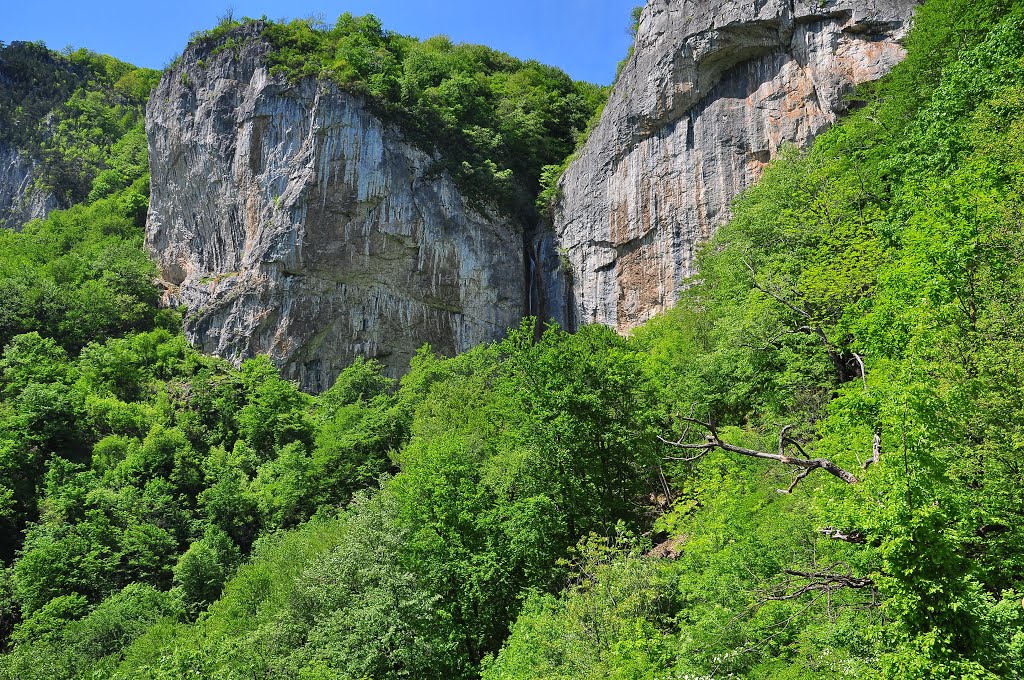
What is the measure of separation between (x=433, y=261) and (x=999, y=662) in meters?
35.7

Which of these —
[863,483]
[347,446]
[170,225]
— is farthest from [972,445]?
[170,225]

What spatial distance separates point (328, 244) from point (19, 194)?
35938 mm

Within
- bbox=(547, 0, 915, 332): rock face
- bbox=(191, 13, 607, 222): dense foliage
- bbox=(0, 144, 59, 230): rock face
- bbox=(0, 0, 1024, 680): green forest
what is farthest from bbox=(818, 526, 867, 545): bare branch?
bbox=(0, 144, 59, 230): rock face

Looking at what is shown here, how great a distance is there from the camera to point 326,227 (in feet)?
130

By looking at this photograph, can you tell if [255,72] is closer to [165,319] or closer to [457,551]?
[165,319]

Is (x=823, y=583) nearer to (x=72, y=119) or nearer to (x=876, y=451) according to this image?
(x=876, y=451)

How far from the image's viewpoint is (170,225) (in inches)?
1833

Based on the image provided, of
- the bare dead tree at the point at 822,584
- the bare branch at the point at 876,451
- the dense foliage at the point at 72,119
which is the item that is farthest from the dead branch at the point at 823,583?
the dense foliage at the point at 72,119

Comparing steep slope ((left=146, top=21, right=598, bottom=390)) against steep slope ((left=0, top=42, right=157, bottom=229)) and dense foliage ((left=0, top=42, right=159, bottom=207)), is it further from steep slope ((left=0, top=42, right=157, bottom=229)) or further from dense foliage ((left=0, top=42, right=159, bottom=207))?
steep slope ((left=0, top=42, right=157, bottom=229))

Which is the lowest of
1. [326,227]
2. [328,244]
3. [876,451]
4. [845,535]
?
[845,535]

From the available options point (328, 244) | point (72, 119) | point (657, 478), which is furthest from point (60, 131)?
point (657, 478)

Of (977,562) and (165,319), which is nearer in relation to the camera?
(977,562)

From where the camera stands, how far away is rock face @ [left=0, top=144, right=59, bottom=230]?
59625 millimetres

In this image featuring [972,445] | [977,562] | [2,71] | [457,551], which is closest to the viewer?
[977,562]
